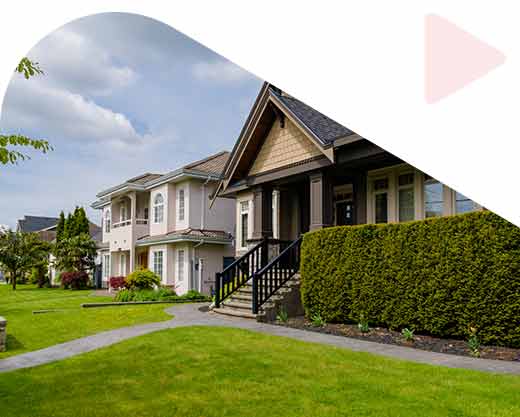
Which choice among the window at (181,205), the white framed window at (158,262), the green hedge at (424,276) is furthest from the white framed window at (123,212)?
the green hedge at (424,276)

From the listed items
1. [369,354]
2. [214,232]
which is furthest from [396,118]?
[214,232]

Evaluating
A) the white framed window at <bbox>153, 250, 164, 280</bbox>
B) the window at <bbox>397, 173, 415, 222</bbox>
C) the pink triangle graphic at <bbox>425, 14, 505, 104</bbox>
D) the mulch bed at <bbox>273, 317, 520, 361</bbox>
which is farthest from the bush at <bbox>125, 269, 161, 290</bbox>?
the pink triangle graphic at <bbox>425, 14, 505, 104</bbox>

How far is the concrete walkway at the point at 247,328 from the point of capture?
7.12 m

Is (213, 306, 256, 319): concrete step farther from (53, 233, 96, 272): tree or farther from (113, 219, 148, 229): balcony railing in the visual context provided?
(53, 233, 96, 272): tree

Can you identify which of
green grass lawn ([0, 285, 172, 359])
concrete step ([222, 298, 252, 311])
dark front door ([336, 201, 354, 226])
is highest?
dark front door ([336, 201, 354, 226])

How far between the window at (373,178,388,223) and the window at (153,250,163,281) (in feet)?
48.8

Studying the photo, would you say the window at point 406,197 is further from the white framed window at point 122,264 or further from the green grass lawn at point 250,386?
the white framed window at point 122,264

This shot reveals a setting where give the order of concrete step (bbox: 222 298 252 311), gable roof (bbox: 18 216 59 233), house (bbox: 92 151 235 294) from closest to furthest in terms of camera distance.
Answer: concrete step (bbox: 222 298 252 311) < house (bbox: 92 151 235 294) < gable roof (bbox: 18 216 59 233)

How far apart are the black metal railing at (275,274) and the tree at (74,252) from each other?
22.3 meters

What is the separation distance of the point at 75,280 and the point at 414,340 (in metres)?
26.6

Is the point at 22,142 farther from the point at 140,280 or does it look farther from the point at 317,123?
the point at 140,280

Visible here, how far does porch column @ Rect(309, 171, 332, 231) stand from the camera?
1295 cm

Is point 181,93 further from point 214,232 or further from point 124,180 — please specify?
point 124,180

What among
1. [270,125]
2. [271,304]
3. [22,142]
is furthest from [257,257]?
[22,142]
